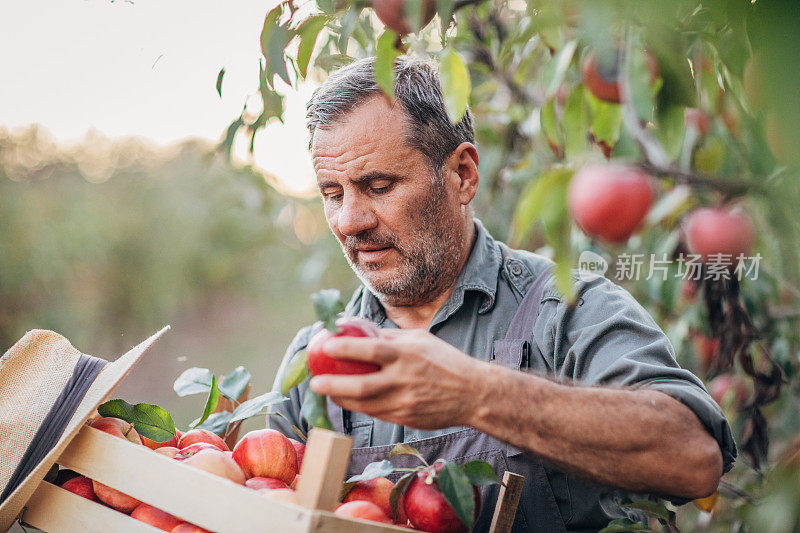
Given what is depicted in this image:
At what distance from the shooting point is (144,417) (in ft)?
3.81

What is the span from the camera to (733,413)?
6.63 feet

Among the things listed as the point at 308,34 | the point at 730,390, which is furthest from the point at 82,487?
the point at 730,390

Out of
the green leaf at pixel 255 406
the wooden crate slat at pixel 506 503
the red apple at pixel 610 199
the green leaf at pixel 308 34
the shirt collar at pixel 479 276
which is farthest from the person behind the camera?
the shirt collar at pixel 479 276

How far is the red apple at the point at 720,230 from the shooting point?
1.15 meters

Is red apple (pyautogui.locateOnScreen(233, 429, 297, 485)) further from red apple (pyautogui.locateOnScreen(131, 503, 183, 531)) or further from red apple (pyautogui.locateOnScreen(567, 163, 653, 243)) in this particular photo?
red apple (pyautogui.locateOnScreen(567, 163, 653, 243))

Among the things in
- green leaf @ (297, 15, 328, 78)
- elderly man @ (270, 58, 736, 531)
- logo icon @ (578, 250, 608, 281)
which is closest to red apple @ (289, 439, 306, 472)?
elderly man @ (270, 58, 736, 531)

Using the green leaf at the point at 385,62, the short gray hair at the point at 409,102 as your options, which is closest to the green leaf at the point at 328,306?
the green leaf at the point at 385,62

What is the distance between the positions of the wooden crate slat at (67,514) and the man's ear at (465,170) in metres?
1.06

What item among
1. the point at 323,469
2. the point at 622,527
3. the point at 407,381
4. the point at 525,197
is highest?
the point at 525,197

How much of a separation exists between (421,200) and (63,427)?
87 cm

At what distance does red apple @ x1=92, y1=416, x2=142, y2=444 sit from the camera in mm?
1066

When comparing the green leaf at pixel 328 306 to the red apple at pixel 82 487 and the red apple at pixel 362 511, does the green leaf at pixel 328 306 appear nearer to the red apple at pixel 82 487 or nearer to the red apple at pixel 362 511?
the red apple at pixel 362 511

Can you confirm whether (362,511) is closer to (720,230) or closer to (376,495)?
(376,495)

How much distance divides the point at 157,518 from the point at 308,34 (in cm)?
69
